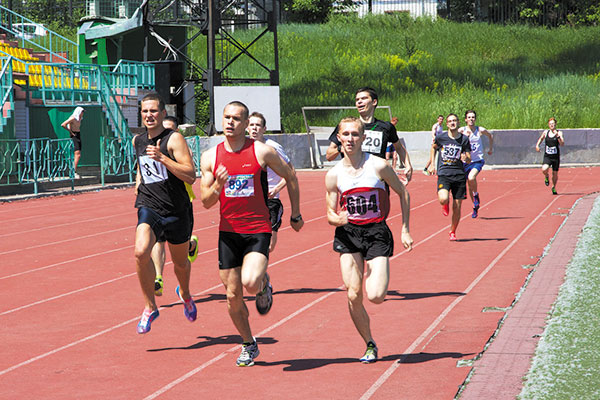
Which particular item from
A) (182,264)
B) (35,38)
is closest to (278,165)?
(182,264)

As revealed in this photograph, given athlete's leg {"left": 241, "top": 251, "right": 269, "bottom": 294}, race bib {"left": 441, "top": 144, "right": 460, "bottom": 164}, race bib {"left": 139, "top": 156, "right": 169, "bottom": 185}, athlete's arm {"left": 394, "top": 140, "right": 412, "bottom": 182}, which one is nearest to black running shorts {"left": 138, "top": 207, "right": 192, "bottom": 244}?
race bib {"left": 139, "top": 156, "right": 169, "bottom": 185}

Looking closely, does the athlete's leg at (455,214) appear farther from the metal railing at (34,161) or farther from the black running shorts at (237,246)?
the metal railing at (34,161)

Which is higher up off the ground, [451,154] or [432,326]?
[451,154]

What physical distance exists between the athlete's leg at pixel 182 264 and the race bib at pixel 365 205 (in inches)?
70.5

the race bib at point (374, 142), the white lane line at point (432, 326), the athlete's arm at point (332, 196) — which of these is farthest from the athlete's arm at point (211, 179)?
the race bib at point (374, 142)

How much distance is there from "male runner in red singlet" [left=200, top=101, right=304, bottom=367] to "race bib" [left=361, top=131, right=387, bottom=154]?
121 inches

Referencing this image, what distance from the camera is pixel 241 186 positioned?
6.53m

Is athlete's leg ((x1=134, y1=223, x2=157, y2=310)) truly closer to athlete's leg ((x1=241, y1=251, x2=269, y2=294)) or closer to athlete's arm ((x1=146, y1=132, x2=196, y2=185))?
athlete's arm ((x1=146, y1=132, x2=196, y2=185))

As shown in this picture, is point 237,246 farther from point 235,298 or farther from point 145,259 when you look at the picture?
point 145,259

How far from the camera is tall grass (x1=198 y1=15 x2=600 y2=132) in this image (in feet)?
125

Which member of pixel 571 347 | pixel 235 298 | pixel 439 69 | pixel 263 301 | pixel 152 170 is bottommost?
pixel 571 347

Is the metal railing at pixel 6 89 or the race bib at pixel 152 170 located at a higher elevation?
the metal railing at pixel 6 89

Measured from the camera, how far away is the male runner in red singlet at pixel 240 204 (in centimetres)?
648

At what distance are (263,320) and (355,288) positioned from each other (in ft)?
6.65
